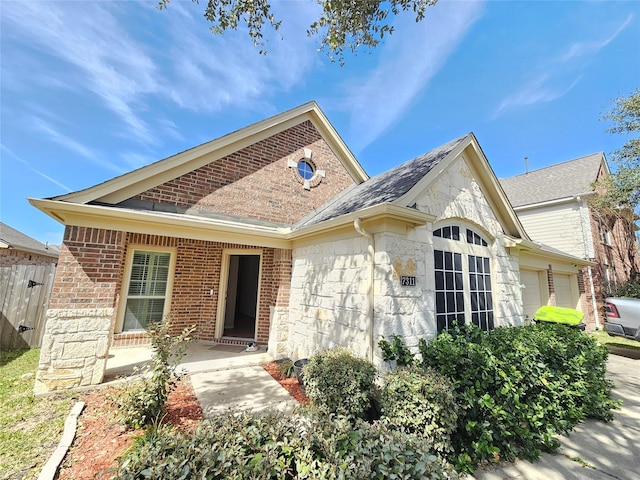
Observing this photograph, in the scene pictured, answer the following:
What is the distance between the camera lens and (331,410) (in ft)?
11.8

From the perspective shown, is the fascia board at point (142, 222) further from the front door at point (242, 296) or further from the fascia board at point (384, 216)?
the front door at point (242, 296)

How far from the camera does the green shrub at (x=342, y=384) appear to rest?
3.58 m

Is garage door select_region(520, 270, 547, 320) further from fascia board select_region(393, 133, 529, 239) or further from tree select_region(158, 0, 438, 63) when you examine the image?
tree select_region(158, 0, 438, 63)

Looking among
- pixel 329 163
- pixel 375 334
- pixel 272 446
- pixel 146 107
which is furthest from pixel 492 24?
pixel 146 107

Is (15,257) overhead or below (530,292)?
overhead

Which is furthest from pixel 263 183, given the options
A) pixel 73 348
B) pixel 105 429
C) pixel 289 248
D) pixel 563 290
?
pixel 563 290

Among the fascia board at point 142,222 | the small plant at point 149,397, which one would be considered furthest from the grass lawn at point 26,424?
the fascia board at point 142,222

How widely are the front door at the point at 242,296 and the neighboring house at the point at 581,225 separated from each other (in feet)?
43.2

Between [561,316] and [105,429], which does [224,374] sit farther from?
[561,316]

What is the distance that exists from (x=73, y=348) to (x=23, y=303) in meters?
4.56

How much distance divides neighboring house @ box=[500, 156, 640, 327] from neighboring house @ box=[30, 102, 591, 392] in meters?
5.36

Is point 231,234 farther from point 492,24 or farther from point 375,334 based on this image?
point 492,24

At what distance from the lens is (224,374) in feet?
18.5

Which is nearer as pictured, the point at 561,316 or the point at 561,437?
the point at 561,437
